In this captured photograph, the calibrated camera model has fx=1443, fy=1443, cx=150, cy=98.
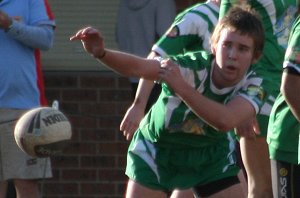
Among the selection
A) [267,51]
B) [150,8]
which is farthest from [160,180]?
[150,8]

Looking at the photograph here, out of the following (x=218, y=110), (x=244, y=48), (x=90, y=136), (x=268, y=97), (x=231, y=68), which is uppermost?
(x=244, y=48)

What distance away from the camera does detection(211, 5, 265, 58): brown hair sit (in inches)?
318

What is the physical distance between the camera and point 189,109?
8188mm

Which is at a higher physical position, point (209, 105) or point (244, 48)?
point (244, 48)

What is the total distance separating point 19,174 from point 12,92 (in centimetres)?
60

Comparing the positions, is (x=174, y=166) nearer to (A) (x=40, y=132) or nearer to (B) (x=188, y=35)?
(B) (x=188, y=35)

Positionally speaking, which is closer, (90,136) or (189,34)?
(189,34)

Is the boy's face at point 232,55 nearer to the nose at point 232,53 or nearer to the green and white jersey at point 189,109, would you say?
the nose at point 232,53

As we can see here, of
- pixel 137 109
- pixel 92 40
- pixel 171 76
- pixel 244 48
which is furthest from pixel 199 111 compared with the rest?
pixel 137 109

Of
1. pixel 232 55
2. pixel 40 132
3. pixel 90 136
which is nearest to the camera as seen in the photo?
pixel 232 55

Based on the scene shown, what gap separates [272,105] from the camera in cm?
925

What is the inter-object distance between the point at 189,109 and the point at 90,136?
4.42m

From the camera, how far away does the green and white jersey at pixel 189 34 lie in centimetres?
946

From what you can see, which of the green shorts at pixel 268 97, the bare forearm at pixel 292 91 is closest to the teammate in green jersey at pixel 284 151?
the bare forearm at pixel 292 91
